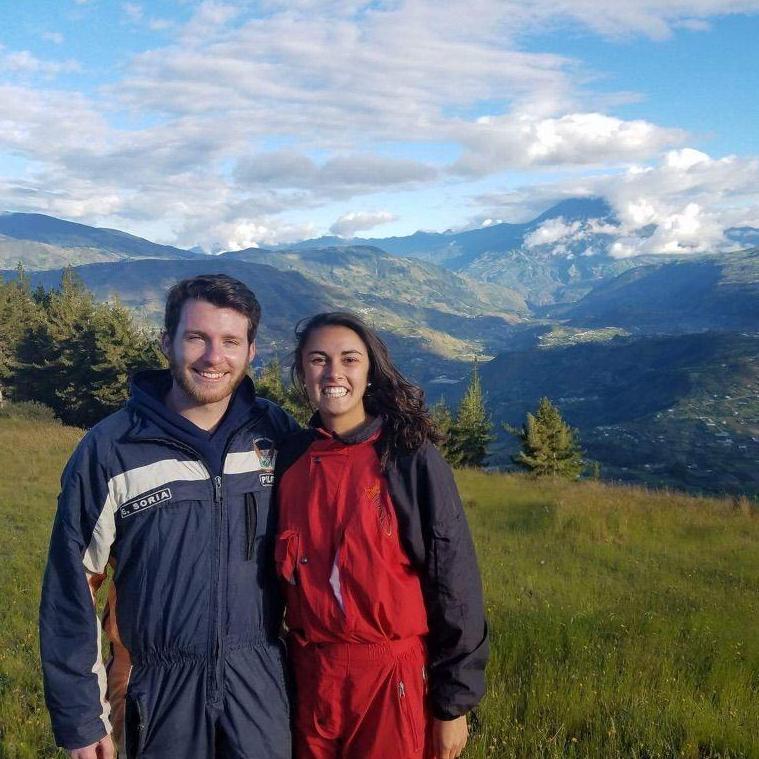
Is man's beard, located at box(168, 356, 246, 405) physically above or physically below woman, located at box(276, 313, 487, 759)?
above

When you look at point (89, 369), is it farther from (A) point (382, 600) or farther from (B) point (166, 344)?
(A) point (382, 600)

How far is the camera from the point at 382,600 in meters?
2.71

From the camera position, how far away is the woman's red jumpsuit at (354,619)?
2719mm

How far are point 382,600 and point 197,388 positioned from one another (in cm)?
131

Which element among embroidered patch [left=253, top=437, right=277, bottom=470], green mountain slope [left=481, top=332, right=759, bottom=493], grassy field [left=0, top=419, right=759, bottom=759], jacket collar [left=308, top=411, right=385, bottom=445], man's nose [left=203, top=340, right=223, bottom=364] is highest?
man's nose [left=203, top=340, right=223, bottom=364]

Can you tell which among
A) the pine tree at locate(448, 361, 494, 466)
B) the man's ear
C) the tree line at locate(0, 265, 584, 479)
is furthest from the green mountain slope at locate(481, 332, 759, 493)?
A: the man's ear

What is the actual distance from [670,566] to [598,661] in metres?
5.55

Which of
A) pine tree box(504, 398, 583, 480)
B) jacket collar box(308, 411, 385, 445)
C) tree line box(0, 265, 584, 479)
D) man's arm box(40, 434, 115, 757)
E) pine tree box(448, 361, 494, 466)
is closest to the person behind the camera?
man's arm box(40, 434, 115, 757)

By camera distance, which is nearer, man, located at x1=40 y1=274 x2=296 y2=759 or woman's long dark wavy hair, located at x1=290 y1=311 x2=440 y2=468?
man, located at x1=40 y1=274 x2=296 y2=759

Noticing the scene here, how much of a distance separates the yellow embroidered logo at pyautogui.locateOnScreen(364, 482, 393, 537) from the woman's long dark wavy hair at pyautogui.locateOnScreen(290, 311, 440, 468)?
137mm

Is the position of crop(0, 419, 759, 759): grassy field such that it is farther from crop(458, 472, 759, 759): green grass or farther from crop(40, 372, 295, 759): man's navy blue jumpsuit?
crop(40, 372, 295, 759): man's navy blue jumpsuit

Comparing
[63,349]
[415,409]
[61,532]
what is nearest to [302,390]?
[415,409]

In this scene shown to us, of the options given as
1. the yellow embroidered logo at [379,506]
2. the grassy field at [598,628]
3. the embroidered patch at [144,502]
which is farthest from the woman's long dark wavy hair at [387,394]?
the grassy field at [598,628]

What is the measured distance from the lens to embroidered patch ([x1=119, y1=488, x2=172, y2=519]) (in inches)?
109
